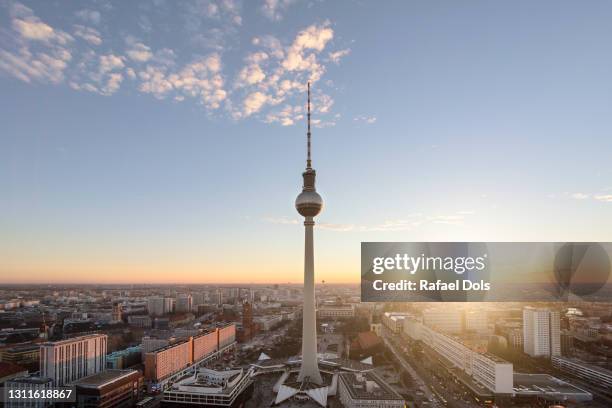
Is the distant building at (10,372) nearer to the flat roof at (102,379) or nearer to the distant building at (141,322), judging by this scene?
the flat roof at (102,379)

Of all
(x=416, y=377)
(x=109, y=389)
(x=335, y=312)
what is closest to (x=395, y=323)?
(x=335, y=312)

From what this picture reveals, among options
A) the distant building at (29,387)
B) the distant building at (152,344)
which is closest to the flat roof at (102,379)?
the distant building at (29,387)

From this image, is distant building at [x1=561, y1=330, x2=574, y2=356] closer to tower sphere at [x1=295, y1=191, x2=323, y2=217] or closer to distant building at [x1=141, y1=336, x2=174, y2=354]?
tower sphere at [x1=295, y1=191, x2=323, y2=217]

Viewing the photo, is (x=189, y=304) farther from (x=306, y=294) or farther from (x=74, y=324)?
(x=306, y=294)

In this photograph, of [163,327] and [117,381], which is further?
[163,327]

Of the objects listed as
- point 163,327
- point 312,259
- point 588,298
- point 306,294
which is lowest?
point 163,327

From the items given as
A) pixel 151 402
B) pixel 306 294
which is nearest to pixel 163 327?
pixel 151 402

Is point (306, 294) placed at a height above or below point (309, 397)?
above
